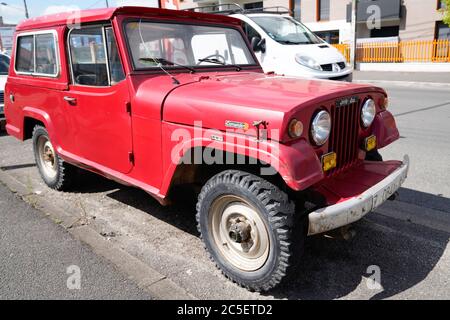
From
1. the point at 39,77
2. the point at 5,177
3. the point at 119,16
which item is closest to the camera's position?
the point at 119,16

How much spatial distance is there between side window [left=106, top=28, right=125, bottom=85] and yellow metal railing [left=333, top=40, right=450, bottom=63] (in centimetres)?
1886

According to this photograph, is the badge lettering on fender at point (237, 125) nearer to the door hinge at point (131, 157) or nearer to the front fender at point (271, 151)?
the front fender at point (271, 151)

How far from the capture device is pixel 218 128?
2.79m

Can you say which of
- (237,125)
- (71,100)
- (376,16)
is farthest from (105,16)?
(376,16)

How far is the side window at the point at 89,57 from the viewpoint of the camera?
3695mm

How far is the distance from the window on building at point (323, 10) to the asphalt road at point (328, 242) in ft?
83.0

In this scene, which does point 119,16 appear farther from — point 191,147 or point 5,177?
point 5,177

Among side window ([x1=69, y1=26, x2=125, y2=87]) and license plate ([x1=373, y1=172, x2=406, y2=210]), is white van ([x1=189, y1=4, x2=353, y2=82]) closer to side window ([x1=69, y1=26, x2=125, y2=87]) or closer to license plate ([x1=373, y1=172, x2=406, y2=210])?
side window ([x1=69, y1=26, x2=125, y2=87])

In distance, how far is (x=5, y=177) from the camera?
569 centimetres

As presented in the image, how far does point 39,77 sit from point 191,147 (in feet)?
8.72

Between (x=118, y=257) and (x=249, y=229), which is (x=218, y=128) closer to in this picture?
(x=249, y=229)

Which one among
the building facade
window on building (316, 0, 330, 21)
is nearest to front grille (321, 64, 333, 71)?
the building facade

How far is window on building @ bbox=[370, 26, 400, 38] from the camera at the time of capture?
2617 centimetres
